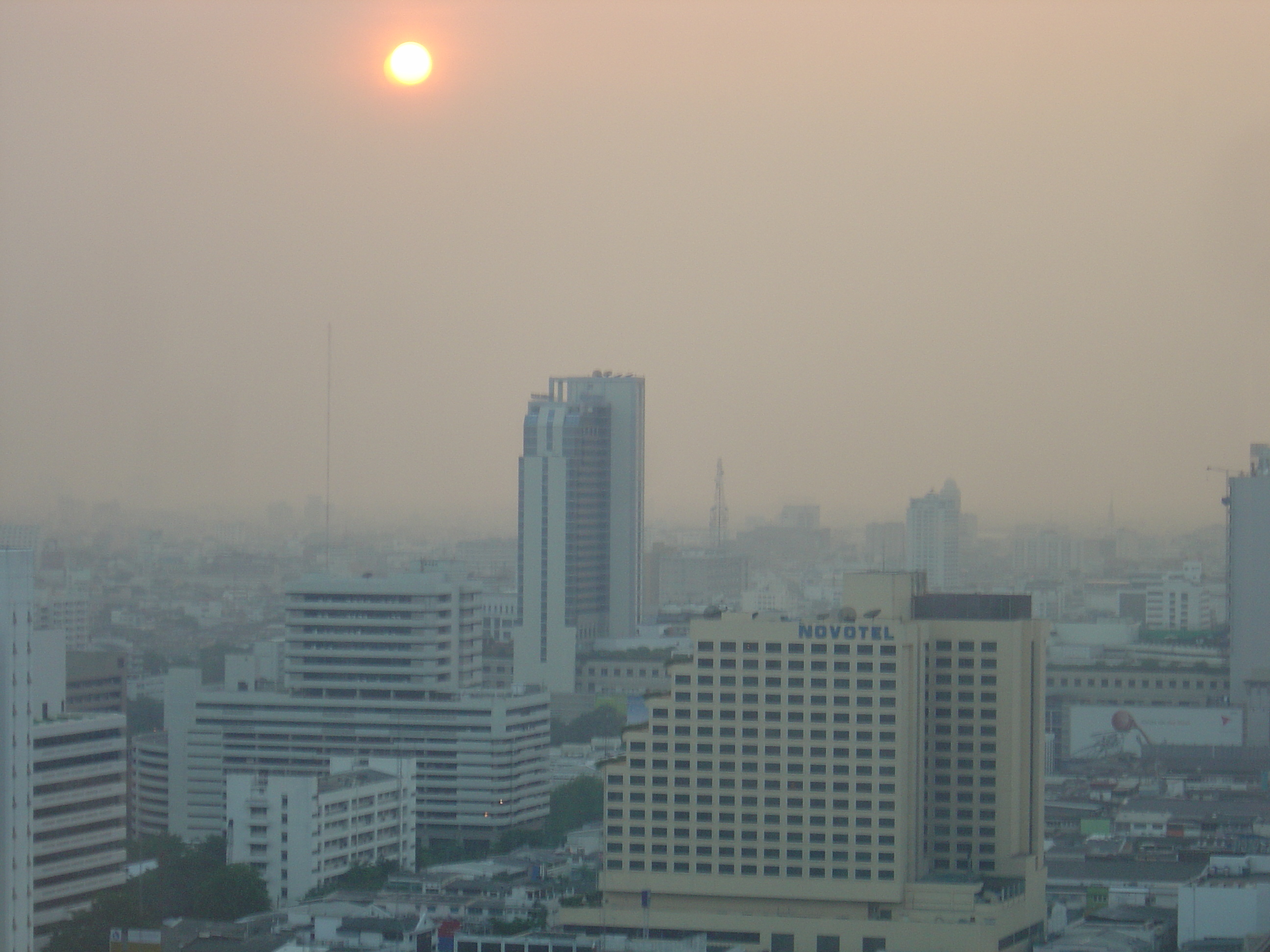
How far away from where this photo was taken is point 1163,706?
60.6 feet

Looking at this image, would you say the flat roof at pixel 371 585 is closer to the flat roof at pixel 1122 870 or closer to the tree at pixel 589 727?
the tree at pixel 589 727

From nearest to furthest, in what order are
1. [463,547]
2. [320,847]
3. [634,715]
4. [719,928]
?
[719,928] < [320,847] < [634,715] < [463,547]

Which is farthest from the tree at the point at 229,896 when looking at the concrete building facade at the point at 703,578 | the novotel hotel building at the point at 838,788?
the concrete building facade at the point at 703,578

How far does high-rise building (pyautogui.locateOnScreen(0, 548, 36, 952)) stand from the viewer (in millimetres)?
7672

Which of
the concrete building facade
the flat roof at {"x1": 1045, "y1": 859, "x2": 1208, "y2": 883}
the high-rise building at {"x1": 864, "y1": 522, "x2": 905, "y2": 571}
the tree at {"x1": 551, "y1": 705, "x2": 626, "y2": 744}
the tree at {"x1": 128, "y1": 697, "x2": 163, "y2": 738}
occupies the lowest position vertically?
the flat roof at {"x1": 1045, "y1": 859, "x2": 1208, "y2": 883}

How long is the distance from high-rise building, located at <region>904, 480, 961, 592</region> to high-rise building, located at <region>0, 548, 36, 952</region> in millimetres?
8227

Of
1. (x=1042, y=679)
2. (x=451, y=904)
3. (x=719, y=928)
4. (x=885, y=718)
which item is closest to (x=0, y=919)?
(x=451, y=904)

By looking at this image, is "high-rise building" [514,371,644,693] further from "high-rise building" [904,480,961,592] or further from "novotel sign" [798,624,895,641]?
"novotel sign" [798,624,895,641]

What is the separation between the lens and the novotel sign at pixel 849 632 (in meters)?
8.87

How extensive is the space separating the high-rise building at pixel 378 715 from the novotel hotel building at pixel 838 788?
161 inches

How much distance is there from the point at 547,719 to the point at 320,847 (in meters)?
3.66

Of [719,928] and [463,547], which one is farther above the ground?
[463,547]

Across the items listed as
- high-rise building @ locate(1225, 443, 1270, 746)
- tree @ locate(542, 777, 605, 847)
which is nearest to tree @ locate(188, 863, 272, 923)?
tree @ locate(542, 777, 605, 847)

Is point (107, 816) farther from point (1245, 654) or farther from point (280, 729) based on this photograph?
point (1245, 654)
